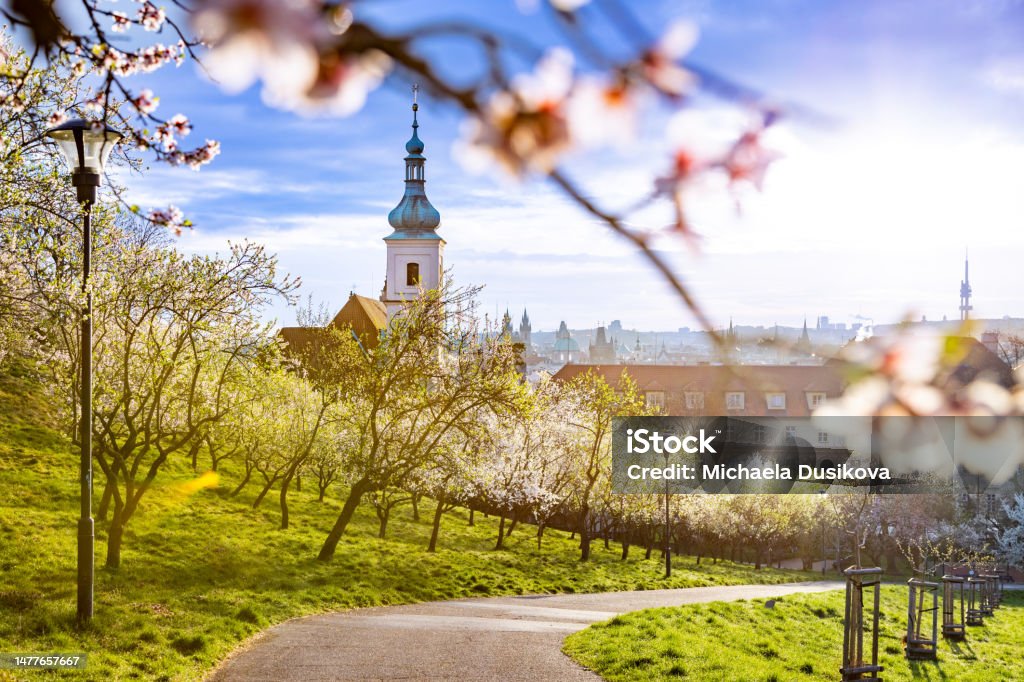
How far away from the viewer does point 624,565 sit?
110 feet

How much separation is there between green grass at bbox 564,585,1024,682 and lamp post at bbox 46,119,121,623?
7.40 meters

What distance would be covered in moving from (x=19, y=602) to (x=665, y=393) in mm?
53466

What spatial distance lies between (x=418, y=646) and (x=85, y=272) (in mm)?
7659

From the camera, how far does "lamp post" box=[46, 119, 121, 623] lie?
10844 millimetres

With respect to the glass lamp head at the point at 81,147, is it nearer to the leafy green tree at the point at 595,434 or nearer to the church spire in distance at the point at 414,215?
the leafy green tree at the point at 595,434

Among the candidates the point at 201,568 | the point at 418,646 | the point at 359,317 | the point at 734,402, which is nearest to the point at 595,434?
the point at 201,568

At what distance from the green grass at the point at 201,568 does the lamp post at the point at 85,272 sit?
31.0 inches

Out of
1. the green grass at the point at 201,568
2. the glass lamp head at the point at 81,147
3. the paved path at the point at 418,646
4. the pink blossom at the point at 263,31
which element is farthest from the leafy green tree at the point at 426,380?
the pink blossom at the point at 263,31

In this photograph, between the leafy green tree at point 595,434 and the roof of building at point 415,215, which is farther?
the roof of building at point 415,215

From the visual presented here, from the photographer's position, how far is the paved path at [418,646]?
12.6 meters

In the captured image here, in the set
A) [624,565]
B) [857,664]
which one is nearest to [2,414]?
[624,565]

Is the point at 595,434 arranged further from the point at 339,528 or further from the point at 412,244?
the point at 412,244

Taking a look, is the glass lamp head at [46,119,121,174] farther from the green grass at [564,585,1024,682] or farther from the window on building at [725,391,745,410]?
the window on building at [725,391,745,410]

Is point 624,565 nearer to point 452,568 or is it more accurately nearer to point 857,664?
point 452,568
